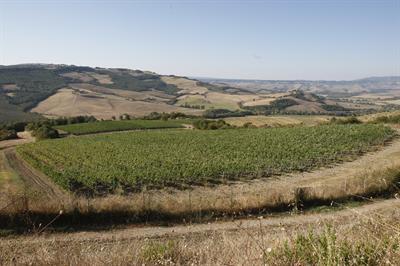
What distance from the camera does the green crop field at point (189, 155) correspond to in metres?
33.9

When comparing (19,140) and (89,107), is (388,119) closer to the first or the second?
(19,140)

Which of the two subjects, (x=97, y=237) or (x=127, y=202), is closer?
(x=97, y=237)

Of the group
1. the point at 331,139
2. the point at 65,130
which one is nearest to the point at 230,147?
the point at 331,139

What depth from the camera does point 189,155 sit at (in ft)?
148

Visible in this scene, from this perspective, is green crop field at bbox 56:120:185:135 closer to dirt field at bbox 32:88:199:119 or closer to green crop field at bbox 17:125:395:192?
green crop field at bbox 17:125:395:192

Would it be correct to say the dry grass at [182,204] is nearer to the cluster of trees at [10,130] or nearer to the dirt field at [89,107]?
the cluster of trees at [10,130]

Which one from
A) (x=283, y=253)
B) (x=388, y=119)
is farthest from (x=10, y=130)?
(x=283, y=253)

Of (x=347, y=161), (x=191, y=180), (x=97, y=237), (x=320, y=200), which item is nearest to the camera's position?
(x=97, y=237)

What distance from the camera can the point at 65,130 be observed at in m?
79.4

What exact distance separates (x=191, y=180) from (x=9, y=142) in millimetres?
46251

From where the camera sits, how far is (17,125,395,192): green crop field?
3391 cm

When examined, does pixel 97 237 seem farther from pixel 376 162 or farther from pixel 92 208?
pixel 376 162

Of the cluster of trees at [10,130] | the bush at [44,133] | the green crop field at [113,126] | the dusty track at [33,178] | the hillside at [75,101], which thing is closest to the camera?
the dusty track at [33,178]

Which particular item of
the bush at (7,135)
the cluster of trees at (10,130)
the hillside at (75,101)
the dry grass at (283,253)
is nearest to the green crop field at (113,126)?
the cluster of trees at (10,130)
